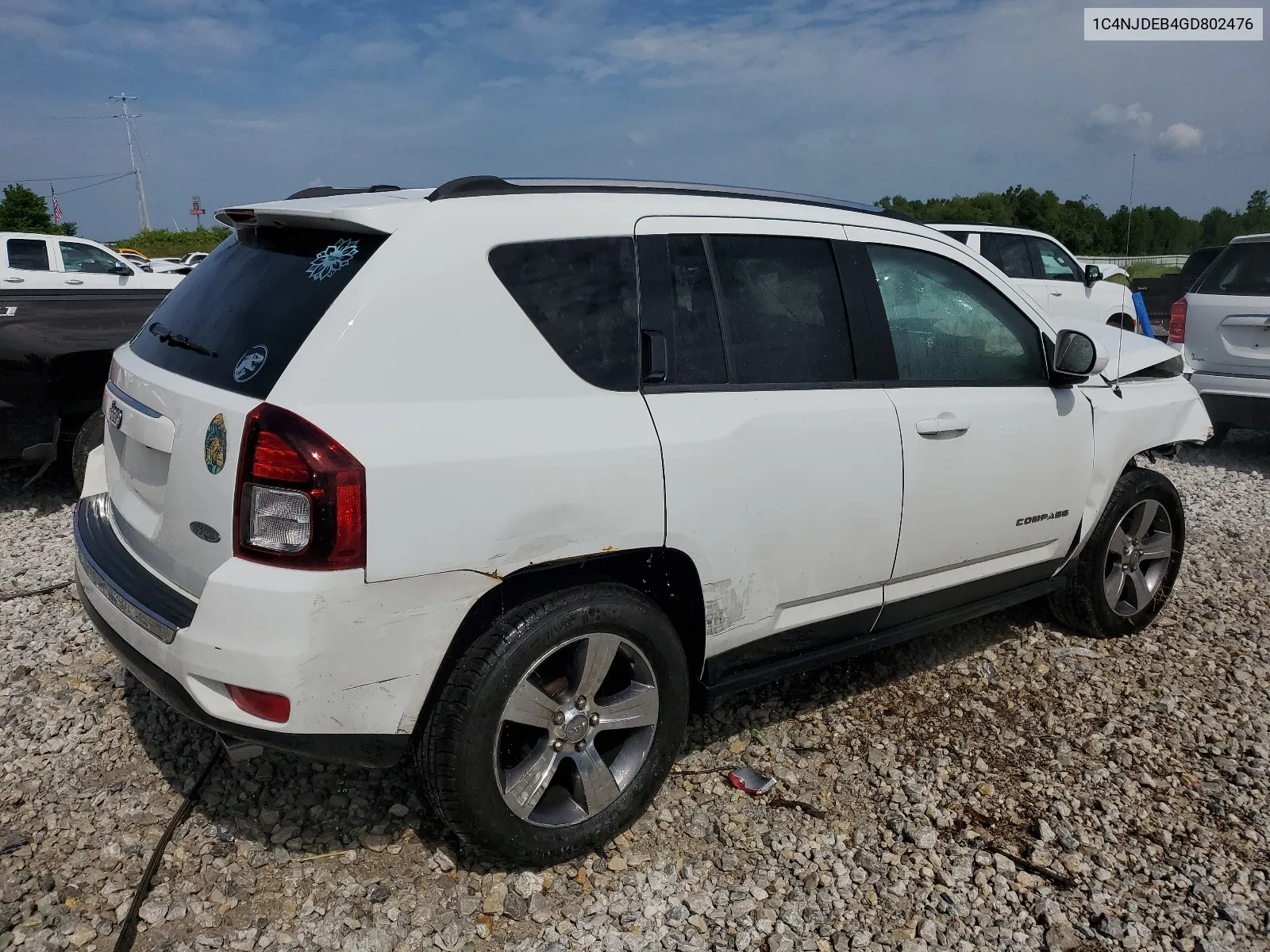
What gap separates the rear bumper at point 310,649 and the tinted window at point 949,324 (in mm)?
1851

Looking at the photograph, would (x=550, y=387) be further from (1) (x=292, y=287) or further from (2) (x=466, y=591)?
(1) (x=292, y=287)

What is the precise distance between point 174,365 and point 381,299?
2.53 feet

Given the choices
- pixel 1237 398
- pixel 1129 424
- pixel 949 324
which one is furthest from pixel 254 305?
pixel 1237 398

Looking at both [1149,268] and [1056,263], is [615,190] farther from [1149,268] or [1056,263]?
[1149,268]

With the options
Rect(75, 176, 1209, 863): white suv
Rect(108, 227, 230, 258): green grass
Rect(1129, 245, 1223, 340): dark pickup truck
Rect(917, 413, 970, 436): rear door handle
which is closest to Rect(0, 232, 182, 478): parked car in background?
Rect(75, 176, 1209, 863): white suv

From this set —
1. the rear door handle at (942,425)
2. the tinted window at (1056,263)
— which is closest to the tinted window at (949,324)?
the rear door handle at (942,425)

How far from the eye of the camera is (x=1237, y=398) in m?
7.79

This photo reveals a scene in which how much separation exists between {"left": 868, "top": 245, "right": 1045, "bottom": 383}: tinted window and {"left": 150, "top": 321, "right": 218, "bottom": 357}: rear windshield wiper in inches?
85.9

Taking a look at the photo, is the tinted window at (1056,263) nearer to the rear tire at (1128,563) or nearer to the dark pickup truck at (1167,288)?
the dark pickup truck at (1167,288)

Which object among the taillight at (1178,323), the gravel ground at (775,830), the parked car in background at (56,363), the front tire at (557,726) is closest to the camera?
the front tire at (557,726)

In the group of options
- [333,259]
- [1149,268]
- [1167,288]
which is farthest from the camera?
[1149,268]

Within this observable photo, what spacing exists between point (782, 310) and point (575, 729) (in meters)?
1.46

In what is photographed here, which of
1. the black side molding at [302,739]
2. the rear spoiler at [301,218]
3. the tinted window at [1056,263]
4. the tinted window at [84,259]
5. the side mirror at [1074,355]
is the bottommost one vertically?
the black side molding at [302,739]

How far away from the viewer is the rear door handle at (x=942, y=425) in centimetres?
333
